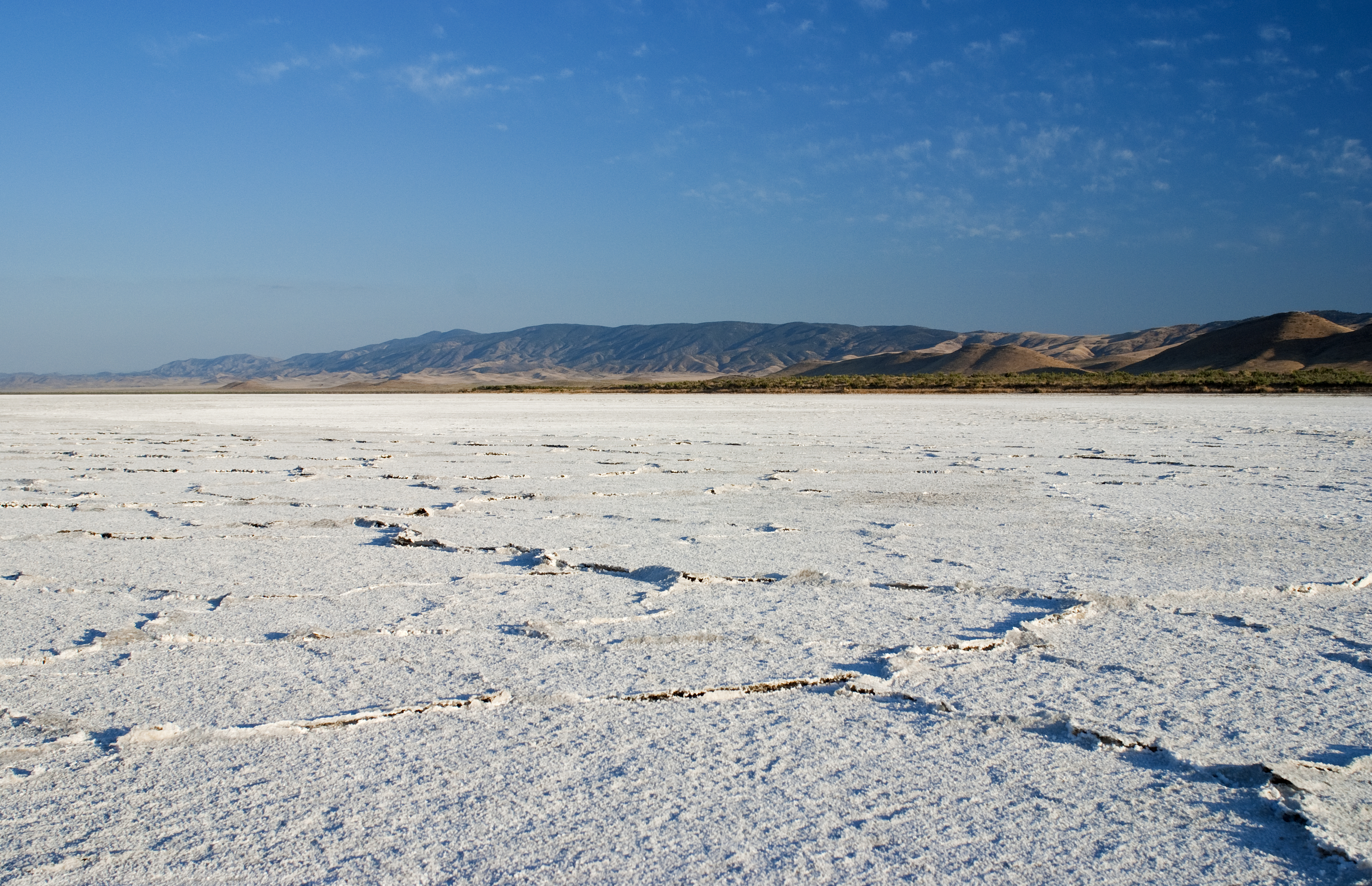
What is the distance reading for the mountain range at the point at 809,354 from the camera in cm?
6119

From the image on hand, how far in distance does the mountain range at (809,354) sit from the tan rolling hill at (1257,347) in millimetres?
129

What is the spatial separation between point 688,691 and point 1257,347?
229ft

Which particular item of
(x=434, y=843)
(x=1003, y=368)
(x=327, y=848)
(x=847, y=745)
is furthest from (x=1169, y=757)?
(x=1003, y=368)

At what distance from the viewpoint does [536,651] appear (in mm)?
2539

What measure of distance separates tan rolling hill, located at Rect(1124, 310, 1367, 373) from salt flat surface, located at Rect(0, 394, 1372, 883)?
58.1m

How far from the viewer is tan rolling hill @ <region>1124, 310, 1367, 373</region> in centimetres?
5706

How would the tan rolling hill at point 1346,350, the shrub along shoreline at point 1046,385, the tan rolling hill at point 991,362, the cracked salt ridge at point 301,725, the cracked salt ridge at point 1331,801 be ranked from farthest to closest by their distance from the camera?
the tan rolling hill at point 991,362
the tan rolling hill at point 1346,350
the shrub along shoreline at point 1046,385
the cracked salt ridge at point 301,725
the cracked salt ridge at point 1331,801

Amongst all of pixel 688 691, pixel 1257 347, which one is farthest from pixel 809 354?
pixel 688 691

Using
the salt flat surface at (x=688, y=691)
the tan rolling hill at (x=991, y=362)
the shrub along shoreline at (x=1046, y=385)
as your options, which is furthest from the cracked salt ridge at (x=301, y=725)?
the tan rolling hill at (x=991, y=362)

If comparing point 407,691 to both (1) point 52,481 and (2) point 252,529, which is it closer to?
(2) point 252,529

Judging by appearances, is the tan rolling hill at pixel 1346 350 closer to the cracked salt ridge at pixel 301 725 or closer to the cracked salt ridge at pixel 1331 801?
the cracked salt ridge at pixel 1331 801

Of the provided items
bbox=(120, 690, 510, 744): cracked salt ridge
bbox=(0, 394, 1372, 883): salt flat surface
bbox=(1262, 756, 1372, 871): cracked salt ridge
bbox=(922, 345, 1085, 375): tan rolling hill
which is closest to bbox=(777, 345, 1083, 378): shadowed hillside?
bbox=(922, 345, 1085, 375): tan rolling hill

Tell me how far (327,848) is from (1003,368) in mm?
69905

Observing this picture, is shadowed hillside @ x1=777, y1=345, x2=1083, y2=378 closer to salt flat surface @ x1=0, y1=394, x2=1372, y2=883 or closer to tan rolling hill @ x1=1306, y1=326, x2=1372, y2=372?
tan rolling hill @ x1=1306, y1=326, x2=1372, y2=372
